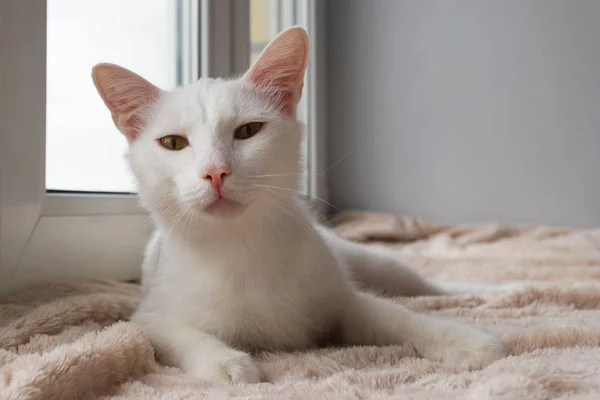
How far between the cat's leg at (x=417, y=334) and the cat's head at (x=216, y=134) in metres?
0.26

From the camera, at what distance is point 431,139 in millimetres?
2592

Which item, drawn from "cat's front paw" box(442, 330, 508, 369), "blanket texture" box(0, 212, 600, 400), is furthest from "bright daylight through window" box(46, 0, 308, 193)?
"cat's front paw" box(442, 330, 508, 369)

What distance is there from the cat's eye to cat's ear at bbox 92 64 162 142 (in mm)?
106

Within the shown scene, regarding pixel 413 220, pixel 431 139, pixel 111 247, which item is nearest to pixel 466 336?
pixel 111 247

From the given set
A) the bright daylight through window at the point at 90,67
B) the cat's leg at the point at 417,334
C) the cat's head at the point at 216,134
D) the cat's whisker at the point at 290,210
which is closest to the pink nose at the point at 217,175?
the cat's head at the point at 216,134

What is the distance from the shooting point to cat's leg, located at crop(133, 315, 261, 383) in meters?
0.74

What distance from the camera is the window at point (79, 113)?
43.9 inches

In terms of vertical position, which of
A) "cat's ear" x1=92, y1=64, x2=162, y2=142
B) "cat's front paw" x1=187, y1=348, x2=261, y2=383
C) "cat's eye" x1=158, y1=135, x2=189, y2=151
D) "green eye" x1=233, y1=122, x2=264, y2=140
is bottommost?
"cat's front paw" x1=187, y1=348, x2=261, y2=383

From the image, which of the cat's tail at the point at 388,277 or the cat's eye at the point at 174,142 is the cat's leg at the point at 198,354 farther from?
the cat's tail at the point at 388,277

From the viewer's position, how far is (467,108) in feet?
8.30

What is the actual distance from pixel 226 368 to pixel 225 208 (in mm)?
227

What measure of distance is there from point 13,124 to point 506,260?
149cm

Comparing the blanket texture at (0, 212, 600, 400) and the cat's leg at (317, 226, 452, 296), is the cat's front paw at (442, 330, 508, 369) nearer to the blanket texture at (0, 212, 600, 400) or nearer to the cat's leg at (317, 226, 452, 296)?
the blanket texture at (0, 212, 600, 400)

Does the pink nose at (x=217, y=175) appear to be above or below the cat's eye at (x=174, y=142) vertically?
below
